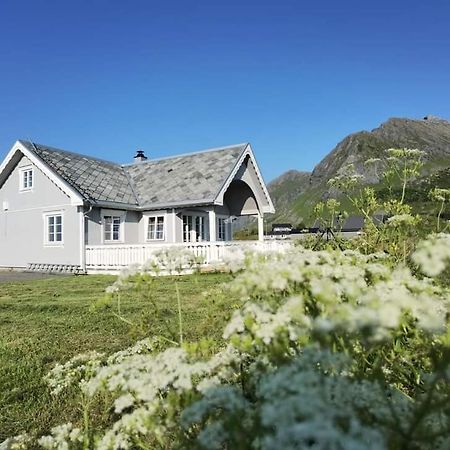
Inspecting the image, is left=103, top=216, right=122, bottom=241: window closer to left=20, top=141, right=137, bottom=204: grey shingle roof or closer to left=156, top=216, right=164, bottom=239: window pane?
left=20, top=141, right=137, bottom=204: grey shingle roof

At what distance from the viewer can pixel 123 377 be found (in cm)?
224

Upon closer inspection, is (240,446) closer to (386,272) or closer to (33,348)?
(386,272)

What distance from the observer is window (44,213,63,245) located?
22.1m

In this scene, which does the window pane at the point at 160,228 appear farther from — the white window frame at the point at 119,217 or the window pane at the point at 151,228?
the white window frame at the point at 119,217

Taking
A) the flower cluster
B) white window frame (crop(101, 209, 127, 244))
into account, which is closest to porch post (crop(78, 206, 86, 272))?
white window frame (crop(101, 209, 127, 244))

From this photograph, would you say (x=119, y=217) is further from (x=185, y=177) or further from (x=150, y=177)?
(x=185, y=177)

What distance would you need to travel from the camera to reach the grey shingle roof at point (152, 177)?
2142 centimetres

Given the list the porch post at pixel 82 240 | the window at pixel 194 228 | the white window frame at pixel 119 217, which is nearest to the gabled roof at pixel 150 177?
the white window frame at pixel 119 217

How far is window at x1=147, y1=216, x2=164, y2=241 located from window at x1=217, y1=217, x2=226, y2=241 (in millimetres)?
4181

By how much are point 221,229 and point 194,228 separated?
107 inches

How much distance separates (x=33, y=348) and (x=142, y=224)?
17.1 metres

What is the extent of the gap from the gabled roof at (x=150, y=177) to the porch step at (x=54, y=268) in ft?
11.3

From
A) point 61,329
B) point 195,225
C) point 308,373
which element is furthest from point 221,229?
point 308,373

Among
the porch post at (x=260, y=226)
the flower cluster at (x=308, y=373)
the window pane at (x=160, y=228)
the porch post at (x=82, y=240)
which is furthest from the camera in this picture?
the porch post at (x=260, y=226)
